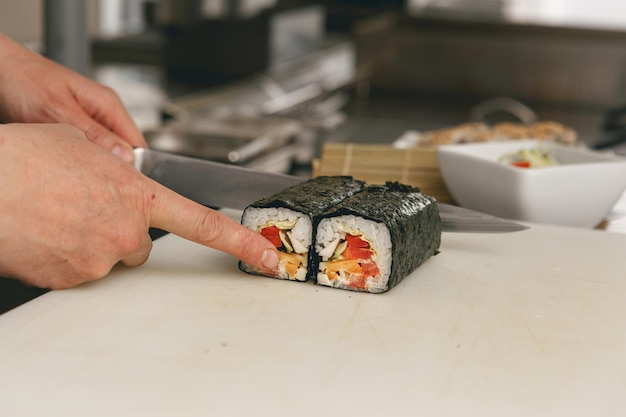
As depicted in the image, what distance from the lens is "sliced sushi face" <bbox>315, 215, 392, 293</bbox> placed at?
3.29ft

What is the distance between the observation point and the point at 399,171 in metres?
1.53

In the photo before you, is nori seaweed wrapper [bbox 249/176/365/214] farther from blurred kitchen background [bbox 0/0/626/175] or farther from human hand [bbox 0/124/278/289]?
blurred kitchen background [bbox 0/0/626/175]

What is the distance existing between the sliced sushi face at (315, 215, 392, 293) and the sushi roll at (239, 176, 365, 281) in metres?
0.02

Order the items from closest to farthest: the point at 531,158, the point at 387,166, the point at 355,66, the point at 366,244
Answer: the point at 366,244, the point at 531,158, the point at 387,166, the point at 355,66

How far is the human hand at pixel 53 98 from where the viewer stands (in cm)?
135

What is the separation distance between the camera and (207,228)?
101 centimetres

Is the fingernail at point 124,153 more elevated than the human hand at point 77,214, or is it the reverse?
the human hand at point 77,214

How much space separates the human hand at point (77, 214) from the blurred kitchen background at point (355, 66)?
1.50m

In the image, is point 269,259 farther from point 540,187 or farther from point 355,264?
point 540,187

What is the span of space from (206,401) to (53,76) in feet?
2.52

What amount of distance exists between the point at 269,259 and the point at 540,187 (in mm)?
495

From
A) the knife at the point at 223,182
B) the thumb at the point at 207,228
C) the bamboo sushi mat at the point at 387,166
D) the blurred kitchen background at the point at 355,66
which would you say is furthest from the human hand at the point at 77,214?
the blurred kitchen background at the point at 355,66

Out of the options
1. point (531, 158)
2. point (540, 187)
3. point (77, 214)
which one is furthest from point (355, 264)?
point (531, 158)

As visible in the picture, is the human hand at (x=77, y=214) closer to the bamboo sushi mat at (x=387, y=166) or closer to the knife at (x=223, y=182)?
the knife at (x=223, y=182)
